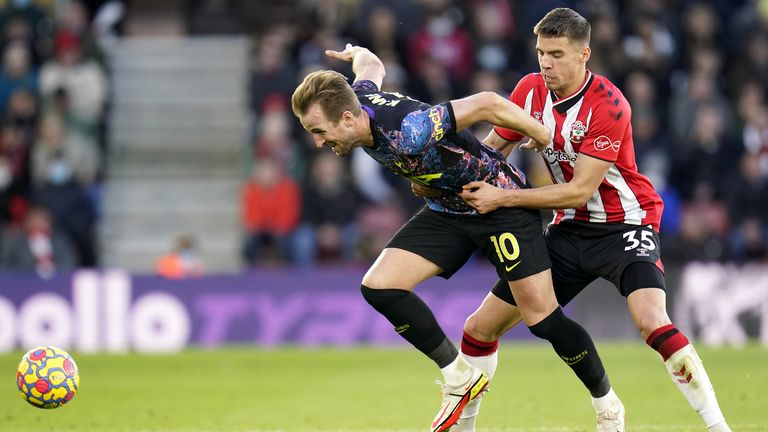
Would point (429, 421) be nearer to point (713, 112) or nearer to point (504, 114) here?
point (504, 114)

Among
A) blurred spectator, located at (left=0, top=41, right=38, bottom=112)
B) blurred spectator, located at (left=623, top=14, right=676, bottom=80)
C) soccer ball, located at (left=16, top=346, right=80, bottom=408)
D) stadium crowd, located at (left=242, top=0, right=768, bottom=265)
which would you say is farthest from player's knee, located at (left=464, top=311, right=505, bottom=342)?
blurred spectator, located at (left=0, top=41, right=38, bottom=112)

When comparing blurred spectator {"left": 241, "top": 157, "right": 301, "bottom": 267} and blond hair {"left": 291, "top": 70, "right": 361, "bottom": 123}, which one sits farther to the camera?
blurred spectator {"left": 241, "top": 157, "right": 301, "bottom": 267}

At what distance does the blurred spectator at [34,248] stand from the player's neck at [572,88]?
1018 cm

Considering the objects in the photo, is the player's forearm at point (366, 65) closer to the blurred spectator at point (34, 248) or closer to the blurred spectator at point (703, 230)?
the blurred spectator at point (703, 230)

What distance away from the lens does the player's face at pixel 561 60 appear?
691cm

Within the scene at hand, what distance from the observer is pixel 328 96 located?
6.58 meters

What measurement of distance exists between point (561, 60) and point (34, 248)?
10.6m

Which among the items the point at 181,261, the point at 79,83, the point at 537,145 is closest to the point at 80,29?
the point at 79,83

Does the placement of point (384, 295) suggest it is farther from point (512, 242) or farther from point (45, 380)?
point (45, 380)

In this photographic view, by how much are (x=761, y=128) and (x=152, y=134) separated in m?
8.76

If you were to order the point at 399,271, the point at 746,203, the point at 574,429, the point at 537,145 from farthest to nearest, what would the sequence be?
the point at 746,203
the point at 574,429
the point at 399,271
the point at 537,145

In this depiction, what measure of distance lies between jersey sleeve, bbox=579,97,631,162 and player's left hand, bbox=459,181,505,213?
0.55m

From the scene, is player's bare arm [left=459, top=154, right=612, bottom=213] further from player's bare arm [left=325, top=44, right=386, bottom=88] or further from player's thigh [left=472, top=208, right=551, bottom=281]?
player's bare arm [left=325, top=44, right=386, bottom=88]

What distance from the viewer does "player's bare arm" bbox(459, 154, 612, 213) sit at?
22.7 feet
